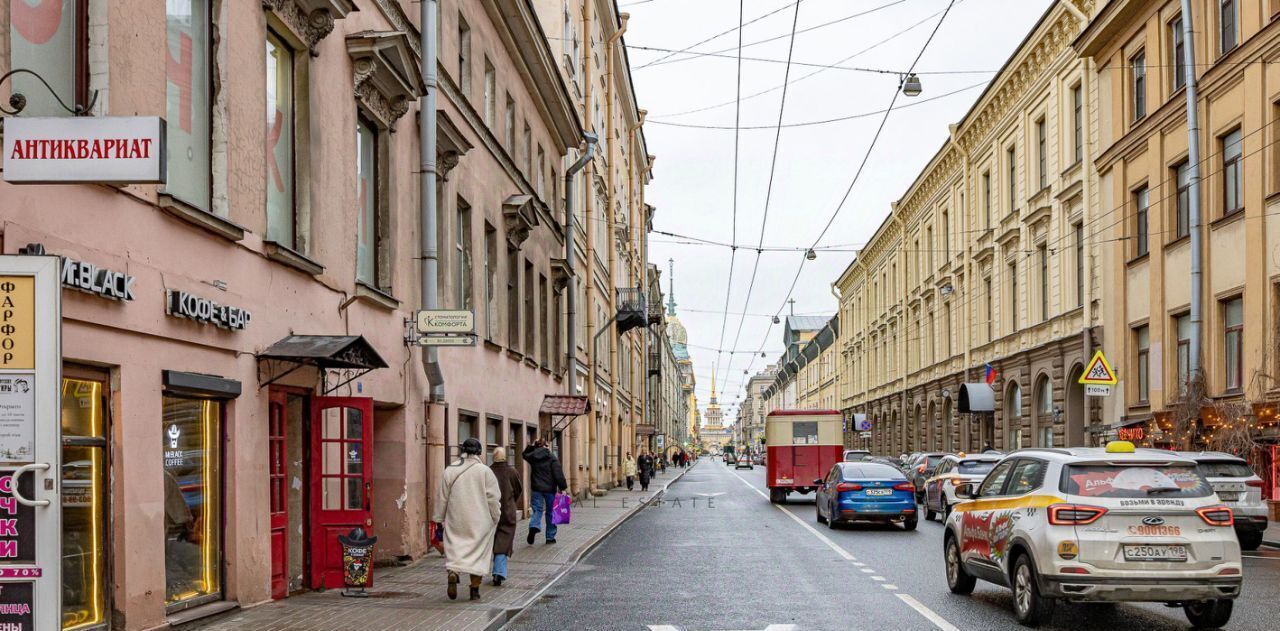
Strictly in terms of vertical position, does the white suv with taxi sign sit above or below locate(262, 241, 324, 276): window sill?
below

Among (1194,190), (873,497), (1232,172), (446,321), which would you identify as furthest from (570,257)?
(446,321)

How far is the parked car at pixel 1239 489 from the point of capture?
18125mm

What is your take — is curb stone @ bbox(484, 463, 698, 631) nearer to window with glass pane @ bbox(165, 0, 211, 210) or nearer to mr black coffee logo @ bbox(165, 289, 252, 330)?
mr black coffee logo @ bbox(165, 289, 252, 330)

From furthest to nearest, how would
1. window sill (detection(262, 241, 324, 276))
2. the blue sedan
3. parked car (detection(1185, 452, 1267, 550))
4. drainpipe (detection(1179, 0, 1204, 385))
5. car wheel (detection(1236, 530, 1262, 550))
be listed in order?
1. drainpipe (detection(1179, 0, 1204, 385))
2. the blue sedan
3. car wheel (detection(1236, 530, 1262, 550))
4. parked car (detection(1185, 452, 1267, 550))
5. window sill (detection(262, 241, 324, 276))

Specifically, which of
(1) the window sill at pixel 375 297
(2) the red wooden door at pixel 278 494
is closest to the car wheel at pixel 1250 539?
(1) the window sill at pixel 375 297

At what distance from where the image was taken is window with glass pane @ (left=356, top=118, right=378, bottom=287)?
1616cm

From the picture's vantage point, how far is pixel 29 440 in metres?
6.18

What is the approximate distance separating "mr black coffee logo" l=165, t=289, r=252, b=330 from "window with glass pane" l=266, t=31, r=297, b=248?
1372 mm

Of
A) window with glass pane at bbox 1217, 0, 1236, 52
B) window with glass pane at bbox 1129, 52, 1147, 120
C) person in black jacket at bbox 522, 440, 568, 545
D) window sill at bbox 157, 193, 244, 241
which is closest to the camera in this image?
window sill at bbox 157, 193, 244, 241

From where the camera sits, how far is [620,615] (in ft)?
39.5

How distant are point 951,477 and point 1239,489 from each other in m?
8.55

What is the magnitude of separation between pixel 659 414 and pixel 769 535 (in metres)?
68.3

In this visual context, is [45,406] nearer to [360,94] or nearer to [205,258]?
[205,258]

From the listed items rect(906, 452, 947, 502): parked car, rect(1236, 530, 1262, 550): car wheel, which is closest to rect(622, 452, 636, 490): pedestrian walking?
rect(906, 452, 947, 502): parked car
